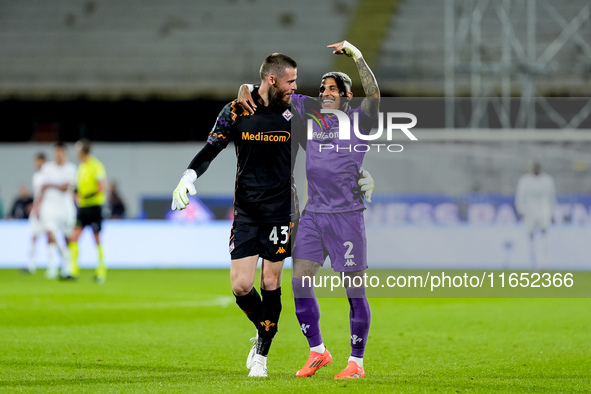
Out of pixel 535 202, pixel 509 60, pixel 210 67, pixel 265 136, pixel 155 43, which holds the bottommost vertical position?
pixel 535 202

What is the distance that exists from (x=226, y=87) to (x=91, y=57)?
4.32 m

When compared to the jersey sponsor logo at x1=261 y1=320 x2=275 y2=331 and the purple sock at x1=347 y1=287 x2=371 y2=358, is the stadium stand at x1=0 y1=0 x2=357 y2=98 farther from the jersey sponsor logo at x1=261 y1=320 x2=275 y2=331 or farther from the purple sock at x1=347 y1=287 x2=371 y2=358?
the purple sock at x1=347 y1=287 x2=371 y2=358

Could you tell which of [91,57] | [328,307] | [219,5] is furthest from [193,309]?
[219,5]

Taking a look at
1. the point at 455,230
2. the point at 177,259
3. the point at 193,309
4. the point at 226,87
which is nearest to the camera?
the point at 193,309

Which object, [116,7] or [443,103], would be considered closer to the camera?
[443,103]

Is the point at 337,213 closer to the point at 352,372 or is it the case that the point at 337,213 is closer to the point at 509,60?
the point at 352,372

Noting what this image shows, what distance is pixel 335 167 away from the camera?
6152 millimetres

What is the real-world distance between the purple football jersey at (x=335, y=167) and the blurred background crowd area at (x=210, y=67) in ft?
40.7

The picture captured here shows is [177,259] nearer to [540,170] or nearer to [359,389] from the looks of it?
[540,170]

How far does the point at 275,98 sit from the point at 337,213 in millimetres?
842

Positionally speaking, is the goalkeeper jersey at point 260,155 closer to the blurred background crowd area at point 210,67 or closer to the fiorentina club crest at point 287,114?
the fiorentina club crest at point 287,114

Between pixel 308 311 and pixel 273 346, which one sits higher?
pixel 308 311

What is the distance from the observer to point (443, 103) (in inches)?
775

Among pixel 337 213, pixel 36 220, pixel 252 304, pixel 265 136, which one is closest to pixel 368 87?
pixel 265 136
